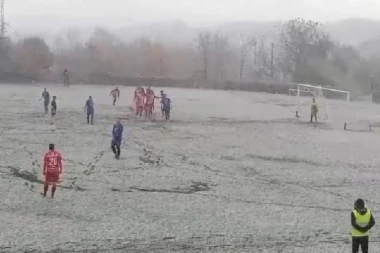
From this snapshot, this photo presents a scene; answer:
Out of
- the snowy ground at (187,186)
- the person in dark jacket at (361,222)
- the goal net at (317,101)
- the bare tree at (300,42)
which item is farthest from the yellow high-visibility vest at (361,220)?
the bare tree at (300,42)

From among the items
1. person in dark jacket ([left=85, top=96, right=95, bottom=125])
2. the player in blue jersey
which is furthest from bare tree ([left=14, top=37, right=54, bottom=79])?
the player in blue jersey

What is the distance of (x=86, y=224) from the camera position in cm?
1473

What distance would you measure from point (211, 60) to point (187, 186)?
9887cm

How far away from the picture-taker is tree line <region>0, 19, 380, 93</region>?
249 ft

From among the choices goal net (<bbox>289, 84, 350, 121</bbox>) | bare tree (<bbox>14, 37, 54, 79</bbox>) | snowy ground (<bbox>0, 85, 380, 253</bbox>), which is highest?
bare tree (<bbox>14, 37, 54, 79</bbox>)

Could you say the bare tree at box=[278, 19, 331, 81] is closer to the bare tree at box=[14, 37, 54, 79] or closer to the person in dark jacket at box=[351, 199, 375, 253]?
the bare tree at box=[14, 37, 54, 79]

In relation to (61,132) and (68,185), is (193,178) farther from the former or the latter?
(61,132)

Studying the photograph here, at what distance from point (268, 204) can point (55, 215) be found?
601 centimetres

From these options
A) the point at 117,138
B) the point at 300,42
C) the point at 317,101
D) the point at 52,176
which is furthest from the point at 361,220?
the point at 300,42

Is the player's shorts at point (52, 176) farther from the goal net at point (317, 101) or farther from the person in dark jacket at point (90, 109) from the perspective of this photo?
the goal net at point (317, 101)

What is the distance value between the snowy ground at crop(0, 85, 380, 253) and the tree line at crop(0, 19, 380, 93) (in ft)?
130

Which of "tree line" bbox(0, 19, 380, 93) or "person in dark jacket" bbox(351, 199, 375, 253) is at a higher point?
"tree line" bbox(0, 19, 380, 93)

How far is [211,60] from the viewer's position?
117m

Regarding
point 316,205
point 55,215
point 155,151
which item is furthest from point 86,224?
point 155,151
